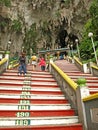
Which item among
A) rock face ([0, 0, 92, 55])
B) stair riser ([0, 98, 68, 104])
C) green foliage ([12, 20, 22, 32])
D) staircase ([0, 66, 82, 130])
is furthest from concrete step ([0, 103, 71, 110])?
green foliage ([12, 20, 22, 32])

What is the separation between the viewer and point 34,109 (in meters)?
5.85

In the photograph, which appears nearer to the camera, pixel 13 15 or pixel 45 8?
pixel 13 15

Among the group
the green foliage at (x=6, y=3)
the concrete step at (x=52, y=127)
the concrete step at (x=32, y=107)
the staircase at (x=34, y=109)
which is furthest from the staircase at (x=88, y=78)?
the green foliage at (x=6, y=3)

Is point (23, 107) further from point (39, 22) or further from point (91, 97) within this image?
point (39, 22)

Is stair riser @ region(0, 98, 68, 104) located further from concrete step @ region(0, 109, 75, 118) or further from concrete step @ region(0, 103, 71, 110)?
concrete step @ region(0, 109, 75, 118)

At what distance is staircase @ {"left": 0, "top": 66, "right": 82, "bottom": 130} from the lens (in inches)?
194

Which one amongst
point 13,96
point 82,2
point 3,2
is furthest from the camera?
point 82,2

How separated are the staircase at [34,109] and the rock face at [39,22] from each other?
2162 centimetres

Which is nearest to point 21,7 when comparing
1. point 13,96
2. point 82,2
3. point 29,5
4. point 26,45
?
point 29,5

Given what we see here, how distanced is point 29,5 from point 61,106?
2696 cm

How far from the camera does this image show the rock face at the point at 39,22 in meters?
28.9

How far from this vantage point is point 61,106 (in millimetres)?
6117

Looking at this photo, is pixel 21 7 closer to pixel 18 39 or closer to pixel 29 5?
pixel 29 5

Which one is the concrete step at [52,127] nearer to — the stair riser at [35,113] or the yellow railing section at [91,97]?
the yellow railing section at [91,97]
